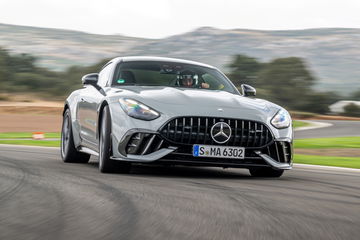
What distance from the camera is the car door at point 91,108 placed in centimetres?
820

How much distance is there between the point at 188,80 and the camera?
8.71 metres

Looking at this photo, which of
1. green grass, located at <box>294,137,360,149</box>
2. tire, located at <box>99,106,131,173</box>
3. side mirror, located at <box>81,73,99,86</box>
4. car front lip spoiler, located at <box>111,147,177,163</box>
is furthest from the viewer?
green grass, located at <box>294,137,360,149</box>

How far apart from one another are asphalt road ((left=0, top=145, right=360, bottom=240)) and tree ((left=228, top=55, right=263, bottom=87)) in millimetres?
89088

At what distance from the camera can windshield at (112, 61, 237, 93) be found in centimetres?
854

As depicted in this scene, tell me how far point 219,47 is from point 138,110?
577 feet

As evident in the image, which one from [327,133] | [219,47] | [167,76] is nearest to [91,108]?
[167,76]

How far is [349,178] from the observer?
793 centimetres

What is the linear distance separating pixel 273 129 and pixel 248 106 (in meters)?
0.37

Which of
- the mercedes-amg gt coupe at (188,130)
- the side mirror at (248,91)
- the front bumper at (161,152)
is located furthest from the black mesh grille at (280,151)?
the side mirror at (248,91)

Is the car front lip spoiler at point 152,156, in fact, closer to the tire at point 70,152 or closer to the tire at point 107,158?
the tire at point 107,158

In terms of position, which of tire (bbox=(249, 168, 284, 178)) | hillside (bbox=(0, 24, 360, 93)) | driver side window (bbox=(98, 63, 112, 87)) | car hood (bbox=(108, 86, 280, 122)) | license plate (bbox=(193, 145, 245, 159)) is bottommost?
hillside (bbox=(0, 24, 360, 93))

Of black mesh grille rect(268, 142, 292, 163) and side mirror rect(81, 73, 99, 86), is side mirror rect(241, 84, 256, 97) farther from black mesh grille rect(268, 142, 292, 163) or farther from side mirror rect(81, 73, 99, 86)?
side mirror rect(81, 73, 99, 86)

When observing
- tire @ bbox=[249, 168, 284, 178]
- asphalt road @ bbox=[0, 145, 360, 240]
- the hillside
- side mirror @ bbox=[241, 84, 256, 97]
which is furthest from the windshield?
the hillside

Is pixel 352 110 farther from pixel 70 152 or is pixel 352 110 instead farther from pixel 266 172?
pixel 266 172
